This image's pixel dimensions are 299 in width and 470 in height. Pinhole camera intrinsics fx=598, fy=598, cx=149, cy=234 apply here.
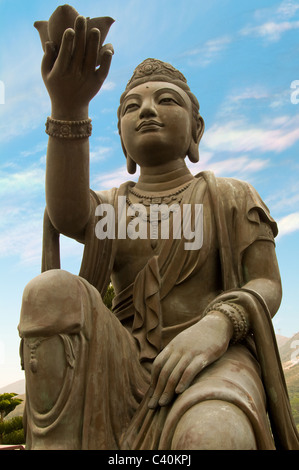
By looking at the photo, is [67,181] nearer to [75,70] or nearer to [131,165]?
[75,70]

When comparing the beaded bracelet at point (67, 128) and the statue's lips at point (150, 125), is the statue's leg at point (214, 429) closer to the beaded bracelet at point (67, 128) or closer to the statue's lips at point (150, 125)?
the beaded bracelet at point (67, 128)

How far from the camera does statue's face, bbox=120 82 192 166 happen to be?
4.21 metres

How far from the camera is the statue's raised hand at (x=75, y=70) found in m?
3.55

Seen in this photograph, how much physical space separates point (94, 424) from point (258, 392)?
87cm

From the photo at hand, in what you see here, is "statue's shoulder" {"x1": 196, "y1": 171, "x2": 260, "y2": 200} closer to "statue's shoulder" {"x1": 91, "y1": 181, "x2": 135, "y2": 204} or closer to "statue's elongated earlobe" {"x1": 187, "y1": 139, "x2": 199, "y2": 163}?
"statue's elongated earlobe" {"x1": 187, "y1": 139, "x2": 199, "y2": 163}

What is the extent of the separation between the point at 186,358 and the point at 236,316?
0.47 m

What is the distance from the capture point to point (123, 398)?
→ 325cm

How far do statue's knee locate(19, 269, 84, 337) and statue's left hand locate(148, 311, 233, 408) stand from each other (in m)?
0.49

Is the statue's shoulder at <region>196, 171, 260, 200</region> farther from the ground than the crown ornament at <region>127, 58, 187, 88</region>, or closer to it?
closer to it

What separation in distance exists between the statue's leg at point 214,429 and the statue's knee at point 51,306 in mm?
773

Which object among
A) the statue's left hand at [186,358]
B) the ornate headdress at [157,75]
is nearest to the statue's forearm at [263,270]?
the statue's left hand at [186,358]

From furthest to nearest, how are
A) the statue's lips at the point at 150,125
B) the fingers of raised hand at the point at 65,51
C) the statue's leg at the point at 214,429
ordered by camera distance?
the statue's lips at the point at 150,125 → the fingers of raised hand at the point at 65,51 → the statue's leg at the point at 214,429

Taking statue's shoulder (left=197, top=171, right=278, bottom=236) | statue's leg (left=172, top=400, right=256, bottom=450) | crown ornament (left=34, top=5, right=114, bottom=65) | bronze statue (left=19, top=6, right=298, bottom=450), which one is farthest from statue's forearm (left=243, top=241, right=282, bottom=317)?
crown ornament (left=34, top=5, right=114, bottom=65)
